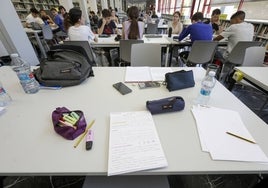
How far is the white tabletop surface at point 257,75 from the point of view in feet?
4.13

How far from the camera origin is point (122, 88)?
105 centimetres

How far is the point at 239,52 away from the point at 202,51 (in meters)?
0.62

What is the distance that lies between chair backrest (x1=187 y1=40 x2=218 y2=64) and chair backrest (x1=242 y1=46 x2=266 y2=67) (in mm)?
539

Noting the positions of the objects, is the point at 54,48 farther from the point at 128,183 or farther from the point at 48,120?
the point at 128,183

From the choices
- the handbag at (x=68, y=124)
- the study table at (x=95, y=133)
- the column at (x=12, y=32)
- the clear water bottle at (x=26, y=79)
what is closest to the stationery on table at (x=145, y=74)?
the study table at (x=95, y=133)

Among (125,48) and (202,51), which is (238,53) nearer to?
(202,51)

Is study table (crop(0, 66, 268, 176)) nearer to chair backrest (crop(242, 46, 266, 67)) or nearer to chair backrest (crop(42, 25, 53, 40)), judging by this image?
chair backrest (crop(242, 46, 266, 67))

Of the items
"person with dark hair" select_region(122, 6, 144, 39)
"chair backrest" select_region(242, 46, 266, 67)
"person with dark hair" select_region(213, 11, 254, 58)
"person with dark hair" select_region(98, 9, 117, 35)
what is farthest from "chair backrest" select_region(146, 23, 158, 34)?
"chair backrest" select_region(242, 46, 266, 67)

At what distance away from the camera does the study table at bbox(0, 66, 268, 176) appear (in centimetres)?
55

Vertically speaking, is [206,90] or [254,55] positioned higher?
[206,90]

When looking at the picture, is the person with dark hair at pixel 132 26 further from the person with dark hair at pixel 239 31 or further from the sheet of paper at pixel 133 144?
the sheet of paper at pixel 133 144

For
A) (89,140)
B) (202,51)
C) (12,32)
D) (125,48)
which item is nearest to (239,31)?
(202,51)

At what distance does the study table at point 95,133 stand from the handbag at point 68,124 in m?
0.03

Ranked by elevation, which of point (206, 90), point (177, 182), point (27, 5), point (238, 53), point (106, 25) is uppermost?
point (27, 5)
